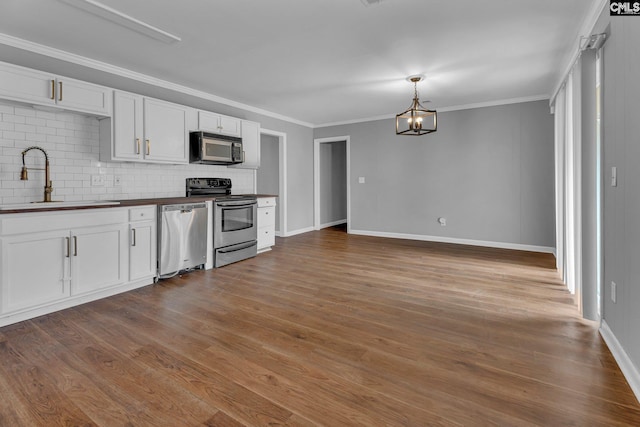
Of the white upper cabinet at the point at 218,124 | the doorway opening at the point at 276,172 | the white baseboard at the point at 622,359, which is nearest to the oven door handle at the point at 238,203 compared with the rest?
the white upper cabinet at the point at 218,124

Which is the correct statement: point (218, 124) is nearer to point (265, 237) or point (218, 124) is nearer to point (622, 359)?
point (265, 237)

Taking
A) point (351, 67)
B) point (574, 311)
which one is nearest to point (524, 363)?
point (574, 311)

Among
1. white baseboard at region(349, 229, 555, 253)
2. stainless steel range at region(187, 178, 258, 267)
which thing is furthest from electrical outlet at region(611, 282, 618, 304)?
stainless steel range at region(187, 178, 258, 267)

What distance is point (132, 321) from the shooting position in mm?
2588

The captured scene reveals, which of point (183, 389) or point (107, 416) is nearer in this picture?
point (107, 416)

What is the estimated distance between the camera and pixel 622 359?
73.4 inches

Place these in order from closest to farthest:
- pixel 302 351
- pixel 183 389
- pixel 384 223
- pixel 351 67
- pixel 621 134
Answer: pixel 183 389 < pixel 621 134 < pixel 302 351 < pixel 351 67 < pixel 384 223

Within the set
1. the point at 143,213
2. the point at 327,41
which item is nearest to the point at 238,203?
the point at 143,213

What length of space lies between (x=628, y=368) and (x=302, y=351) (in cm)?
180

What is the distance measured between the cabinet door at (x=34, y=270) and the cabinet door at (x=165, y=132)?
1.43 meters

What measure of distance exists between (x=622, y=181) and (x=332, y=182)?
6.40 metres

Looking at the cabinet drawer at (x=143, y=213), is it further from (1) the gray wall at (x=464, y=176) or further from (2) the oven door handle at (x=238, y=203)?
(1) the gray wall at (x=464, y=176)

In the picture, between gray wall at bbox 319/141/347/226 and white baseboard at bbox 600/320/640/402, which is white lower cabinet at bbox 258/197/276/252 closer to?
gray wall at bbox 319/141/347/226

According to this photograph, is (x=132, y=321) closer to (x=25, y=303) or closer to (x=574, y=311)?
(x=25, y=303)
